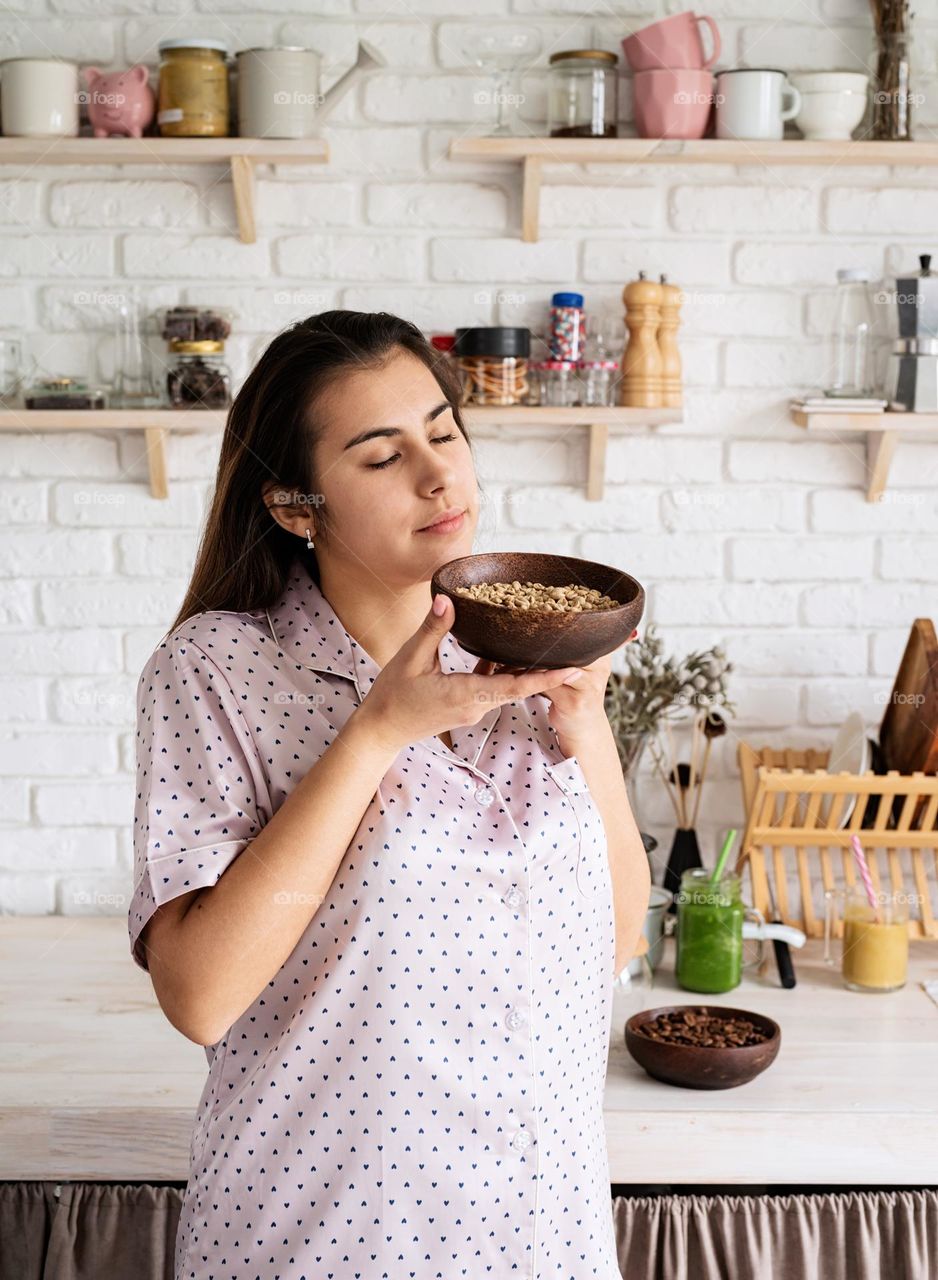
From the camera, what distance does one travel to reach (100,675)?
217 centimetres

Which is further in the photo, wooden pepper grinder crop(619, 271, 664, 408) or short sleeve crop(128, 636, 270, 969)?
wooden pepper grinder crop(619, 271, 664, 408)

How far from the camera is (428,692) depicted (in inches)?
40.6

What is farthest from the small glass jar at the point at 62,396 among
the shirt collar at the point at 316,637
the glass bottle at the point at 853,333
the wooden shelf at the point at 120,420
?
the glass bottle at the point at 853,333

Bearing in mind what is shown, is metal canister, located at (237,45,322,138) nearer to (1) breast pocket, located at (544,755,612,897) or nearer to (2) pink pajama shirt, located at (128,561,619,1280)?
(2) pink pajama shirt, located at (128,561,619,1280)

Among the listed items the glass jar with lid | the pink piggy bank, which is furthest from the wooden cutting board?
the pink piggy bank

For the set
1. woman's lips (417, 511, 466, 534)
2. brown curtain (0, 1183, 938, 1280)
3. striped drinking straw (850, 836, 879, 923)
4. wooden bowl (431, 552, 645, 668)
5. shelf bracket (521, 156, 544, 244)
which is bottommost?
brown curtain (0, 1183, 938, 1280)

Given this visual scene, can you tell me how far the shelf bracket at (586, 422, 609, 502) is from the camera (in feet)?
6.73

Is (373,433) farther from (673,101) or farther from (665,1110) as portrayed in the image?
(673,101)

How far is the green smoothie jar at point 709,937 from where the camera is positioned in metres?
1.89

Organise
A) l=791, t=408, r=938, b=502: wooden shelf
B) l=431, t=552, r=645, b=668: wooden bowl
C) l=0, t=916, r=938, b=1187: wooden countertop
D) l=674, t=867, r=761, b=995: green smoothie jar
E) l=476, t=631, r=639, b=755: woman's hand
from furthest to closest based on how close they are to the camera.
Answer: l=791, t=408, r=938, b=502: wooden shelf
l=674, t=867, r=761, b=995: green smoothie jar
l=0, t=916, r=938, b=1187: wooden countertop
l=476, t=631, r=639, b=755: woman's hand
l=431, t=552, r=645, b=668: wooden bowl

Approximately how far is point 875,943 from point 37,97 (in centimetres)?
168

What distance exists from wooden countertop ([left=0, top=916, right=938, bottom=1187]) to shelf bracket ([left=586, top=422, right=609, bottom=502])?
0.82 meters

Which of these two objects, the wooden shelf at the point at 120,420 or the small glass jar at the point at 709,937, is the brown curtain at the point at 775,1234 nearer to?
the small glass jar at the point at 709,937

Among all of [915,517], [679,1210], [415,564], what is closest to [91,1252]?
[679,1210]
